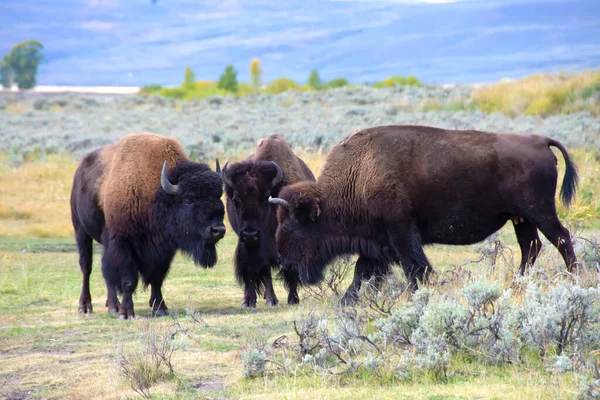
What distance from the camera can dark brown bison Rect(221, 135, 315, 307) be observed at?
31.0 feet

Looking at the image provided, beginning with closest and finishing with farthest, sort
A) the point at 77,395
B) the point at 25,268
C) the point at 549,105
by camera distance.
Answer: the point at 77,395, the point at 25,268, the point at 549,105

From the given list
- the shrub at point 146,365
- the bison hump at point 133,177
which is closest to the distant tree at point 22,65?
the bison hump at point 133,177

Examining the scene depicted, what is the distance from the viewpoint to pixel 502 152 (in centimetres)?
810

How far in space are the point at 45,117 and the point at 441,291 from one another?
3513cm

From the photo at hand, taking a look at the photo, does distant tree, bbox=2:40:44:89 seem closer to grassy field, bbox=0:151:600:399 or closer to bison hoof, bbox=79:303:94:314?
grassy field, bbox=0:151:600:399

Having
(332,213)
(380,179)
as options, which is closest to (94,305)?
(332,213)

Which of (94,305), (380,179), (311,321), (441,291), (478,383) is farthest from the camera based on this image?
(94,305)

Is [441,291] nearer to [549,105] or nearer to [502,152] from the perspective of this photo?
[502,152]

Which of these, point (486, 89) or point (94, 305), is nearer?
point (94, 305)

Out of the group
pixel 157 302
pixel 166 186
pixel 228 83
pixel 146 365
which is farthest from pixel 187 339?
pixel 228 83

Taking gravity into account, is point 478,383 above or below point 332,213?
below

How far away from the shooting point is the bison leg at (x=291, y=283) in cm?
985

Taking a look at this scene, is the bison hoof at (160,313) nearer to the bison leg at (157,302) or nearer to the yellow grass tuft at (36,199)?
the bison leg at (157,302)

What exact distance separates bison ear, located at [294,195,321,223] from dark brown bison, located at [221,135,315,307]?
803 millimetres
